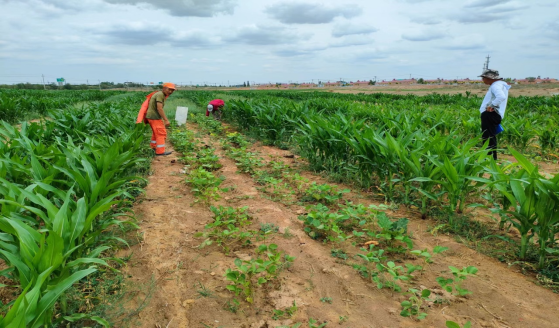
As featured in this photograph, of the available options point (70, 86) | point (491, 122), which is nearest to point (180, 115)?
point (491, 122)

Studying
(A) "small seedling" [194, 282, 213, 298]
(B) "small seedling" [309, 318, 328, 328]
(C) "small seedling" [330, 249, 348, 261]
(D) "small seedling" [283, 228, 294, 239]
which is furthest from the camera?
(D) "small seedling" [283, 228, 294, 239]

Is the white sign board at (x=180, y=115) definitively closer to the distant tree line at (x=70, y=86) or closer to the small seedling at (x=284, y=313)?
the small seedling at (x=284, y=313)

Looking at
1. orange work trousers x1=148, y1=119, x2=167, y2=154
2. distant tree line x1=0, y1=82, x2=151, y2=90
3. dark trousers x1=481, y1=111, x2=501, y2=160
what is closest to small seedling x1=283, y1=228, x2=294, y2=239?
dark trousers x1=481, y1=111, x2=501, y2=160

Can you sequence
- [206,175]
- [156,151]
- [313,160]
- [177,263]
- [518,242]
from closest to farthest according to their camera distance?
[177,263]
[518,242]
[206,175]
[313,160]
[156,151]

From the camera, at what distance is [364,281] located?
91.8 inches

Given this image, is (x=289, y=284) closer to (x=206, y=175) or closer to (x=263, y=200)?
(x=263, y=200)

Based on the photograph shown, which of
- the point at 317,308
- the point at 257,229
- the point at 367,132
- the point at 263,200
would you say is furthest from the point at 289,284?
the point at 367,132

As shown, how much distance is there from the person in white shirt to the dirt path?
3.04 m

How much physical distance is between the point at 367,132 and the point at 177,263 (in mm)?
2724

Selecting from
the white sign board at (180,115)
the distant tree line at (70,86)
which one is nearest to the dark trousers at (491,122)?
the white sign board at (180,115)

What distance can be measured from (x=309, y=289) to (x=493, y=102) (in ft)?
15.0

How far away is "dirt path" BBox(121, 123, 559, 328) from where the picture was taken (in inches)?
77.5

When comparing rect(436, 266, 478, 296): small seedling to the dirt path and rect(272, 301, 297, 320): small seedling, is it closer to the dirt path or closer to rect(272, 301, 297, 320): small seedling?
the dirt path

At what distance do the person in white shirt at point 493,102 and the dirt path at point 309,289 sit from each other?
304 centimetres
